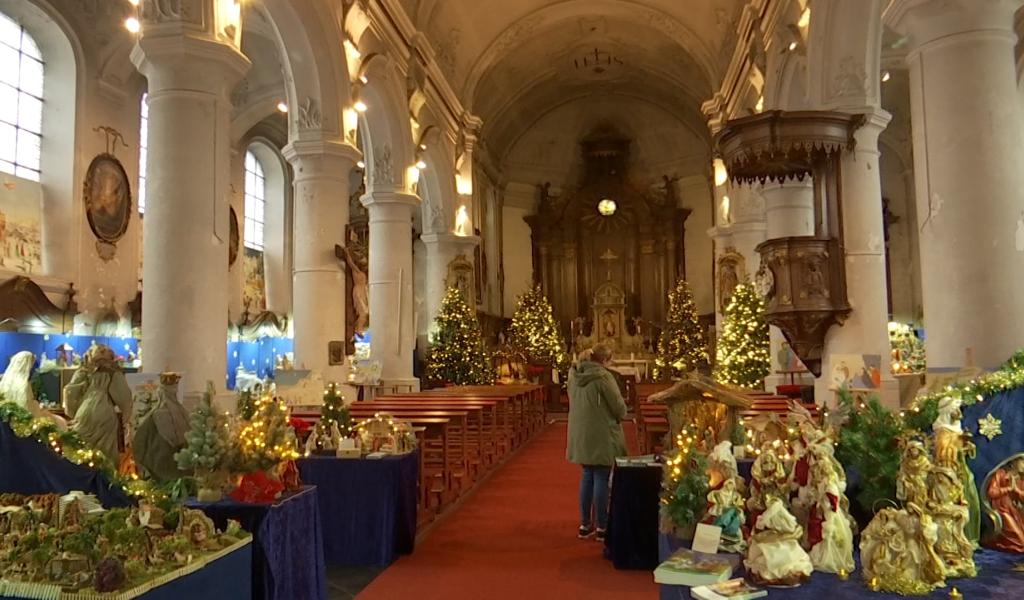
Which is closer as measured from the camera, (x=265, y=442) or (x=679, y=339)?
(x=265, y=442)

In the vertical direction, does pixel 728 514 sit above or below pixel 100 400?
below

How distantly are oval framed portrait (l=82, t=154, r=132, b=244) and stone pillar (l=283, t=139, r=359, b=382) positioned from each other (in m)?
5.08

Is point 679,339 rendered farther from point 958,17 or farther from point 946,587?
point 946,587

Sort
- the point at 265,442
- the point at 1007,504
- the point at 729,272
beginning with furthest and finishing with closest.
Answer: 1. the point at 729,272
2. the point at 265,442
3. the point at 1007,504

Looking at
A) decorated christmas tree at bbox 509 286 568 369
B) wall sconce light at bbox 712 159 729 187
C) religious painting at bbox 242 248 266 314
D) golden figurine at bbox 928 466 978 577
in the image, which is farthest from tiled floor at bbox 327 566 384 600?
decorated christmas tree at bbox 509 286 568 369

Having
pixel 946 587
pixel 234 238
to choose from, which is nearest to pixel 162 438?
pixel 946 587

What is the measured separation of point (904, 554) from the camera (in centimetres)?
261

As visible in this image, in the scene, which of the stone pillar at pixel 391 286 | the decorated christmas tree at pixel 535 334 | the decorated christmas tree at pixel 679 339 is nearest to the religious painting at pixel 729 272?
the decorated christmas tree at pixel 679 339

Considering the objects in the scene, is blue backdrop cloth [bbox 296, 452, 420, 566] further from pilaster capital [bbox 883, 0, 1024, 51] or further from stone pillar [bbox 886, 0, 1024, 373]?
pilaster capital [bbox 883, 0, 1024, 51]

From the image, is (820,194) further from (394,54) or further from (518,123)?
(518,123)

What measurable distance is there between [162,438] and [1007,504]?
445 centimetres

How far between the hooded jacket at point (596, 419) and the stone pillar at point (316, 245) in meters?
6.00

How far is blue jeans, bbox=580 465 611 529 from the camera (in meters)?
6.22

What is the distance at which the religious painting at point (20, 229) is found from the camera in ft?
41.2
